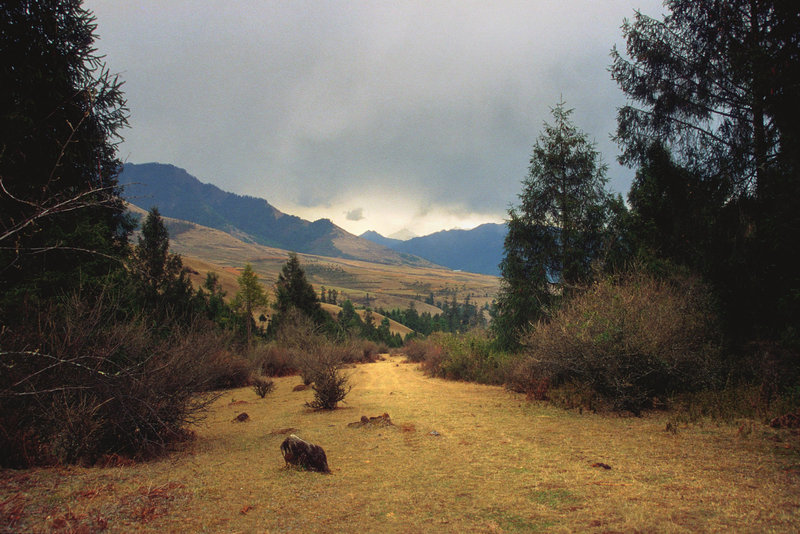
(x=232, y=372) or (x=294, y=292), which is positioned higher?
(x=294, y=292)

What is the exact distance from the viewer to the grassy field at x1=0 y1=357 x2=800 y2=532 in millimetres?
3930

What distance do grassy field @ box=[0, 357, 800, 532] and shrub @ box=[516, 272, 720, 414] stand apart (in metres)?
1.16

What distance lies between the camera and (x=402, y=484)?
17.6 ft

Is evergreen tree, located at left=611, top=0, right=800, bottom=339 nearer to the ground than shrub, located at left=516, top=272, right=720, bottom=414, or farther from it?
farther from it

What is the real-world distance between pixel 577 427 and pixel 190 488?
712 cm

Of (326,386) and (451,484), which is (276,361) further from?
(451,484)

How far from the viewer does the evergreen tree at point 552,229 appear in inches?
657

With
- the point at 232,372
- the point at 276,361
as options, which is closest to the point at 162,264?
the point at 276,361

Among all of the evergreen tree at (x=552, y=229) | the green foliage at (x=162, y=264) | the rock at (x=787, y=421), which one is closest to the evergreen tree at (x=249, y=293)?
the green foliage at (x=162, y=264)

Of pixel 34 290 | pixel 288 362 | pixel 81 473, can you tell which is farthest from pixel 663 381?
pixel 288 362

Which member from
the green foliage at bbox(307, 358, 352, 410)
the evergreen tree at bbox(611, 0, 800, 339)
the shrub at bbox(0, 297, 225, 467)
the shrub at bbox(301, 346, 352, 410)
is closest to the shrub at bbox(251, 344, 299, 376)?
the shrub at bbox(301, 346, 352, 410)

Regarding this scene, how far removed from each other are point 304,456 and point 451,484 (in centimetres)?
214

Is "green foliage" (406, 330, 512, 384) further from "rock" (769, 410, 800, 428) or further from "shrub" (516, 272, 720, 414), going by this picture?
"rock" (769, 410, 800, 428)

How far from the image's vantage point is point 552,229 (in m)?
17.3
